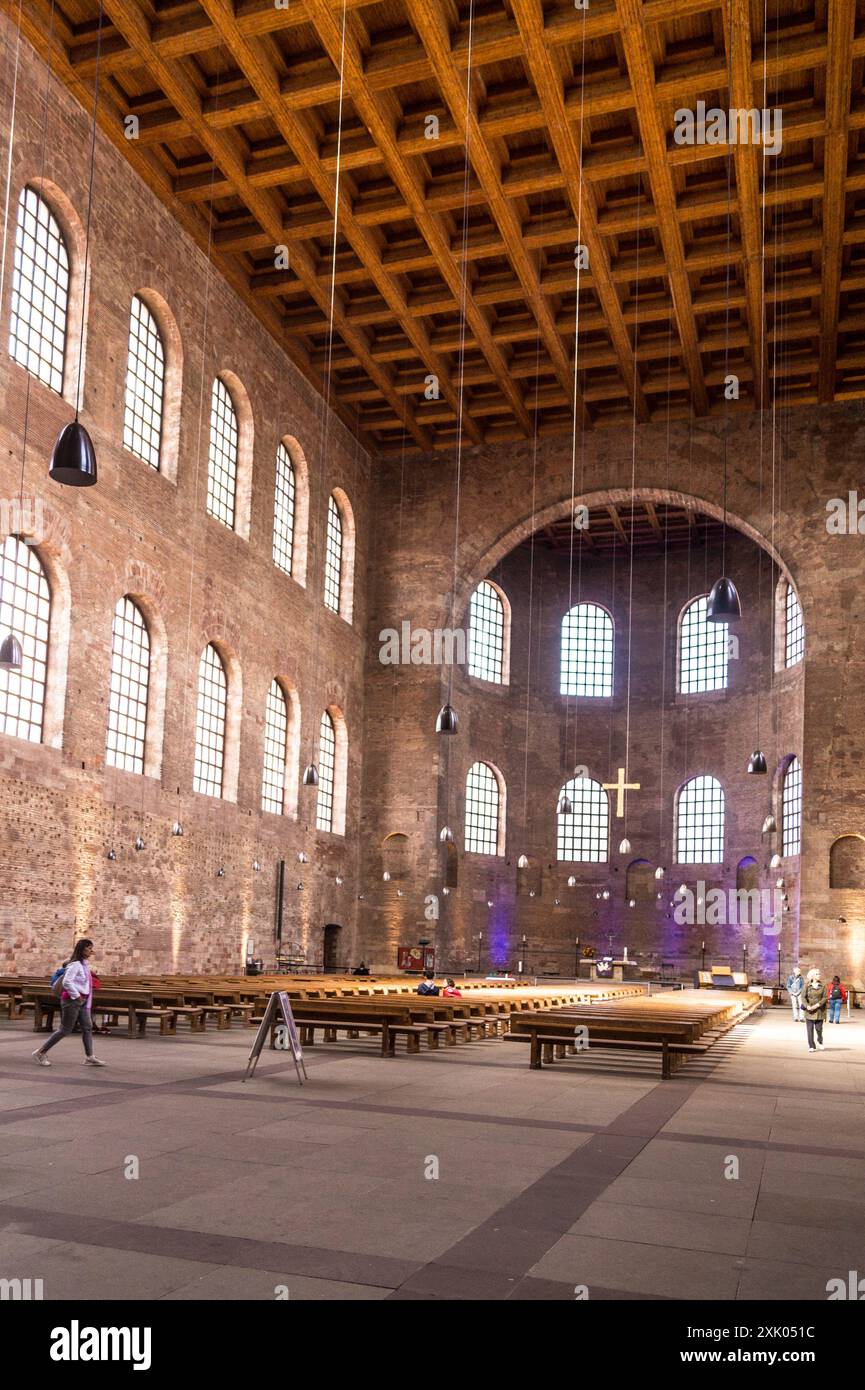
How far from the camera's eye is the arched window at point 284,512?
28.3 m

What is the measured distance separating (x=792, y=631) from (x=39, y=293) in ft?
79.8

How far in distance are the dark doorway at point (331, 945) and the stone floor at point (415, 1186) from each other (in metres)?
20.2

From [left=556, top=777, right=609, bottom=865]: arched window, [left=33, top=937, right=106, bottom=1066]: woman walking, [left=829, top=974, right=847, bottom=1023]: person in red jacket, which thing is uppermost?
[left=556, top=777, right=609, bottom=865]: arched window

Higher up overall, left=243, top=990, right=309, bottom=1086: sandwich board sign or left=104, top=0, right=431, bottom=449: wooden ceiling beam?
left=104, top=0, right=431, bottom=449: wooden ceiling beam

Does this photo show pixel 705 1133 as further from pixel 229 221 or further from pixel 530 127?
pixel 229 221

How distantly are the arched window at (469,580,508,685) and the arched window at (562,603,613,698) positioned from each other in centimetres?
264

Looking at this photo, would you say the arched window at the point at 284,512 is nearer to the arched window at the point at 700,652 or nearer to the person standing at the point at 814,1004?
the arched window at the point at 700,652

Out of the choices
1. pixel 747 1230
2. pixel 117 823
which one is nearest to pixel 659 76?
pixel 117 823

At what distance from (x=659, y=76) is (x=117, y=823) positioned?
50.0 feet

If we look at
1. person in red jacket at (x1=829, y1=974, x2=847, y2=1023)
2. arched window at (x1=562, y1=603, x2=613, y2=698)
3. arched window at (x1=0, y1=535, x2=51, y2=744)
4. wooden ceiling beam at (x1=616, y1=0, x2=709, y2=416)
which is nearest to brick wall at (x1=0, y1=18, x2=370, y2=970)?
arched window at (x1=0, y1=535, x2=51, y2=744)

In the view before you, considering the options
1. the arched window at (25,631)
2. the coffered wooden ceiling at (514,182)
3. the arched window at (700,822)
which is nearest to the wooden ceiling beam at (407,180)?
the coffered wooden ceiling at (514,182)

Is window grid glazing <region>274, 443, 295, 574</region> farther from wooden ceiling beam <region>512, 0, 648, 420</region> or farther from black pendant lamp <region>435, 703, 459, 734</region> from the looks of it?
black pendant lamp <region>435, 703, 459, 734</region>

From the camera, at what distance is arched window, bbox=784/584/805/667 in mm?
35000
